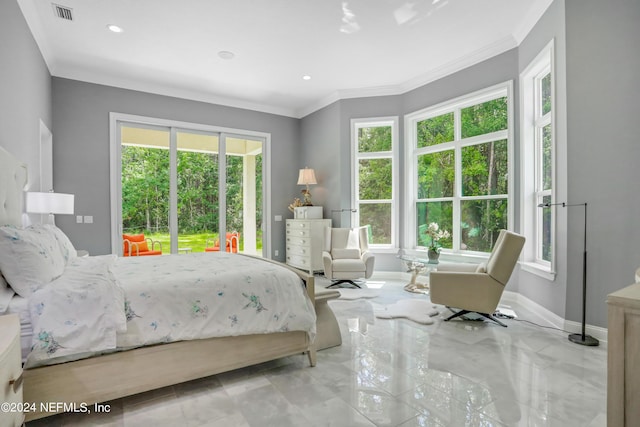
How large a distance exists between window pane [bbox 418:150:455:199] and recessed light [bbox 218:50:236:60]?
3.12m

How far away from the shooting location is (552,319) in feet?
10.4

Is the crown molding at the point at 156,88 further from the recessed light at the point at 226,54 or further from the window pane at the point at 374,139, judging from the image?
the window pane at the point at 374,139

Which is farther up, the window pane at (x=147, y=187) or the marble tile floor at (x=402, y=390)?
the window pane at (x=147, y=187)

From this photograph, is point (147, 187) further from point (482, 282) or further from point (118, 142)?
point (482, 282)

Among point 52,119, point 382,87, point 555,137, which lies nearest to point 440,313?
point 555,137

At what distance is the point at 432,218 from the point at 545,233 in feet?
5.34

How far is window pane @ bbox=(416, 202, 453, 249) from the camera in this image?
192 inches

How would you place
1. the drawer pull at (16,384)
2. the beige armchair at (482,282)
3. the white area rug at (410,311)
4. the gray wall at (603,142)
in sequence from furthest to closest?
the white area rug at (410,311) < the beige armchair at (482,282) < the gray wall at (603,142) < the drawer pull at (16,384)

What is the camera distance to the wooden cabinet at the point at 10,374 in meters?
1.10

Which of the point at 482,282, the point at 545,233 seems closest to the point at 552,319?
the point at 482,282

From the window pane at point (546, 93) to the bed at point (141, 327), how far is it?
10.6ft

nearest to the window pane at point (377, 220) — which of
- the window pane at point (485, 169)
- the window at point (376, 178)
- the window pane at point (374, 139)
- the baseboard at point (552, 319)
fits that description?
the window at point (376, 178)

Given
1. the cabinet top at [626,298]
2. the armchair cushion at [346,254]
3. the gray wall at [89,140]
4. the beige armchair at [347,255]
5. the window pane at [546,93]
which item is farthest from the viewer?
the armchair cushion at [346,254]

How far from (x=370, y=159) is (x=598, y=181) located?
10.7 feet
